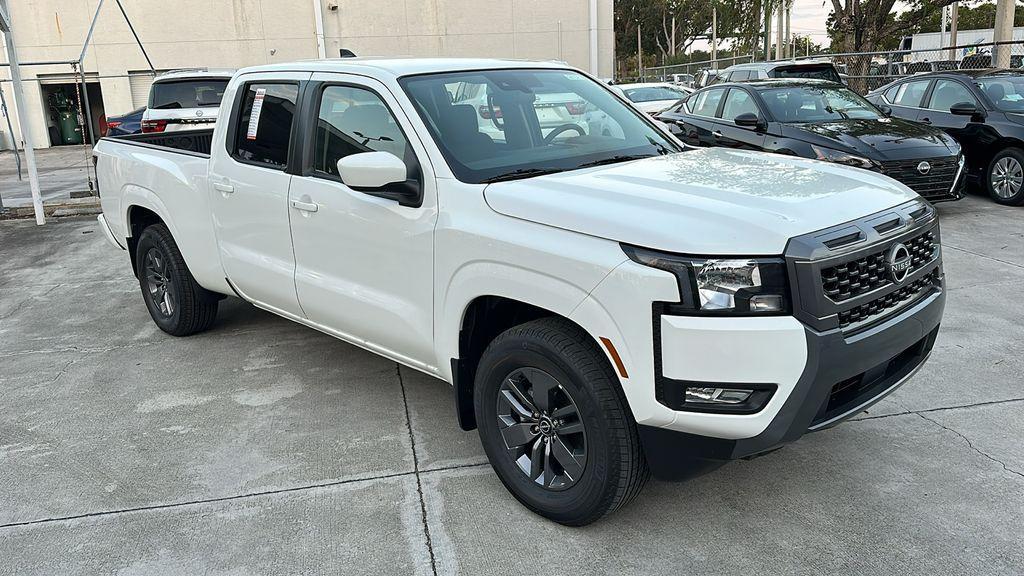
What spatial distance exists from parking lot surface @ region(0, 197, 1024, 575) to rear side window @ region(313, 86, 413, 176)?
4.73 ft

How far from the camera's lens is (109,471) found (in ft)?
13.0

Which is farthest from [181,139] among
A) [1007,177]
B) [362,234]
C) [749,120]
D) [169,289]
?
[1007,177]

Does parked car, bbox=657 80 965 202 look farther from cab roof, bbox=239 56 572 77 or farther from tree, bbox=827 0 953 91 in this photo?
tree, bbox=827 0 953 91

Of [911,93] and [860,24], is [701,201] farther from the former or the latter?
[860,24]

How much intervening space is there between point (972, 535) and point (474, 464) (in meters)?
2.11

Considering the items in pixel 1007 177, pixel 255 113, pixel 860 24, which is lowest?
pixel 1007 177

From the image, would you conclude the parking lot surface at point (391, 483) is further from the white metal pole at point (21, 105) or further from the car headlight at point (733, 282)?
the white metal pole at point (21, 105)

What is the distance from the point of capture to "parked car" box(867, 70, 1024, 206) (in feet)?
31.5

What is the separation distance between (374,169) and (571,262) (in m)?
1.03

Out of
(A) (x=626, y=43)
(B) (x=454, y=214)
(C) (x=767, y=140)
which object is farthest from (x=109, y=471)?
(A) (x=626, y=43)

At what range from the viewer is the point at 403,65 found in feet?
13.4

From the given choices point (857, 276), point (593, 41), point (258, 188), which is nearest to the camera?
point (857, 276)

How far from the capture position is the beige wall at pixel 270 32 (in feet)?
87.8

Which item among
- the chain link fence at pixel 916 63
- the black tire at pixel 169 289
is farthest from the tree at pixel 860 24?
the black tire at pixel 169 289
